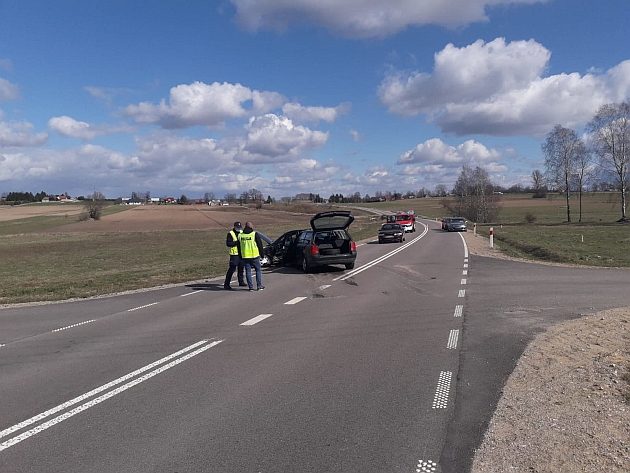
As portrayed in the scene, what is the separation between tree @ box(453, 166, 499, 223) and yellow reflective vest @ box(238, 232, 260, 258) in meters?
69.7

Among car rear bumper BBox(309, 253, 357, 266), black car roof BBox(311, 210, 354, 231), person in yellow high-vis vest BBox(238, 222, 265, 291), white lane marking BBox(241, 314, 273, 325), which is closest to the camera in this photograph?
white lane marking BBox(241, 314, 273, 325)

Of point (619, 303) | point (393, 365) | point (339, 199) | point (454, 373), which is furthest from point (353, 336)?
point (339, 199)

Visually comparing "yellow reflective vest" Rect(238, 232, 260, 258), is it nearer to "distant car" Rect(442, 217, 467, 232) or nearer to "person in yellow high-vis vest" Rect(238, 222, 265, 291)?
"person in yellow high-vis vest" Rect(238, 222, 265, 291)

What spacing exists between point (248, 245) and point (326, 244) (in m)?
4.81

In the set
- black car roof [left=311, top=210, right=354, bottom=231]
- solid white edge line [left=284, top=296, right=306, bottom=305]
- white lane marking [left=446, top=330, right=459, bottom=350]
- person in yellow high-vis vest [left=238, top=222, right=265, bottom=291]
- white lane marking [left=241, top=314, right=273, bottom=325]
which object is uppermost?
black car roof [left=311, top=210, right=354, bottom=231]

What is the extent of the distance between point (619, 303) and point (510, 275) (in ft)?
19.3

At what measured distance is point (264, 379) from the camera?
6.57 m

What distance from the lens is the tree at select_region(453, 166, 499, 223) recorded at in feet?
265

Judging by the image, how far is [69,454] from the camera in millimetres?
4543

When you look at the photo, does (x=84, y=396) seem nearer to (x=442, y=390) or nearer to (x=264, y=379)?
(x=264, y=379)

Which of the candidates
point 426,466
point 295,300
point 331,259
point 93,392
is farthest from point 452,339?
point 331,259

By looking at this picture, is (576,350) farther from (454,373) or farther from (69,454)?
(69,454)

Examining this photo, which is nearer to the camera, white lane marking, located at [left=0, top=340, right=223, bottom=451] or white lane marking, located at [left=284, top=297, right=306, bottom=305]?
white lane marking, located at [left=0, top=340, right=223, bottom=451]

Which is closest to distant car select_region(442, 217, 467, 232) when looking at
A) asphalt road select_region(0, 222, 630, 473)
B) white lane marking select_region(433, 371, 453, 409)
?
asphalt road select_region(0, 222, 630, 473)
